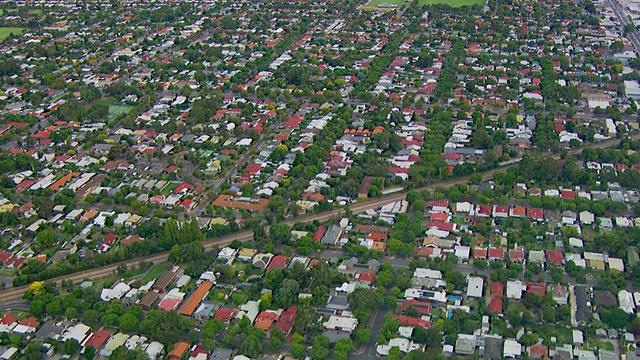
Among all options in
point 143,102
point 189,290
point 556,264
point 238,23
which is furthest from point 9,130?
point 556,264

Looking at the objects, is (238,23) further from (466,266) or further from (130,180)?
(466,266)

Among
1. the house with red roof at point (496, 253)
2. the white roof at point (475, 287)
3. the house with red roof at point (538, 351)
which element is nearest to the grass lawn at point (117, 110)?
the house with red roof at point (496, 253)

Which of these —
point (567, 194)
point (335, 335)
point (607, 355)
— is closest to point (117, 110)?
point (335, 335)

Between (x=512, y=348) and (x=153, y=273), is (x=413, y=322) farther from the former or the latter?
(x=153, y=273)

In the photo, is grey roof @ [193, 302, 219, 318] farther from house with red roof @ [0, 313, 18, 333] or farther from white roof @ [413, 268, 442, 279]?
white roof @ [413, 268, 442, 279]

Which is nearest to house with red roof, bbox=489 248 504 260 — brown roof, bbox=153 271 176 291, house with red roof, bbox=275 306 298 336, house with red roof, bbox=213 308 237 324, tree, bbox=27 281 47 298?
house with red roof, bbox=275 306 298 336

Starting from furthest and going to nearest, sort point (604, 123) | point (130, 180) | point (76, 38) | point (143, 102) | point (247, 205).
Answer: point (76, 38) → point (143, 102) → point (604, 123) → point (130, 180) → point (247, 205)
